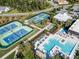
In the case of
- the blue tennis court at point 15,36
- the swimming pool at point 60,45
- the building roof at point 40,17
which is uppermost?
the building roof at point 40,17

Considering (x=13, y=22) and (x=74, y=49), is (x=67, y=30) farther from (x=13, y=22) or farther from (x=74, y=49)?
(x=13, y=22)

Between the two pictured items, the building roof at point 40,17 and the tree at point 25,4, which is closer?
the building roof at point 40,17

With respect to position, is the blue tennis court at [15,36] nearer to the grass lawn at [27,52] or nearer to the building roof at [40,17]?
the grass lawn at [27,52]


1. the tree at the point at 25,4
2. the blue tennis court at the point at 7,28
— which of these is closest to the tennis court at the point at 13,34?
the blue tennis court at the point at 7,28

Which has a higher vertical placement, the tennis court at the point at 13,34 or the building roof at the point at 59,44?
the tennis court at the point at 13,34

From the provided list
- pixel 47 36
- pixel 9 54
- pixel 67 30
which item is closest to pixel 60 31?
pixel 67 30

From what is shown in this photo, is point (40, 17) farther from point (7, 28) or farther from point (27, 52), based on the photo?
point (27, 52)

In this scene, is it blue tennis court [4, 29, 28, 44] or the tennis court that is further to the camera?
blue tennis court [4, 29, 28, 44]

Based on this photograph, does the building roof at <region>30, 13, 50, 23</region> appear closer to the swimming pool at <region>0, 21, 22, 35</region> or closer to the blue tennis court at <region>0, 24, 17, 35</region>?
the swimming pool at <region>0, 21, 22, 35</region>

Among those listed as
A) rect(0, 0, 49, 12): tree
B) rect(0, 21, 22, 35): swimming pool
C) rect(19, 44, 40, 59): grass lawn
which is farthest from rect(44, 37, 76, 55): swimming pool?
rect(0, 0, 49, 12): tree
